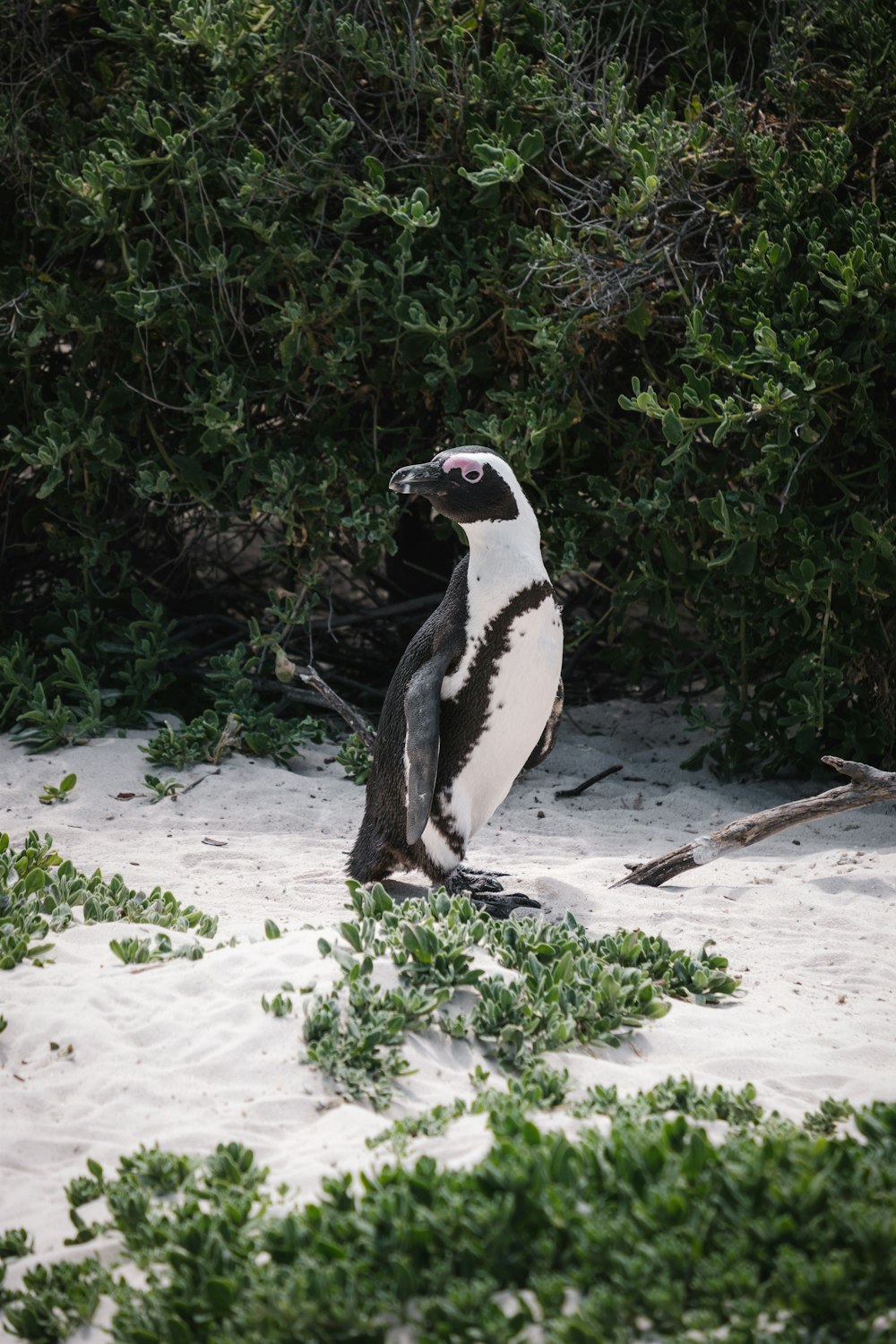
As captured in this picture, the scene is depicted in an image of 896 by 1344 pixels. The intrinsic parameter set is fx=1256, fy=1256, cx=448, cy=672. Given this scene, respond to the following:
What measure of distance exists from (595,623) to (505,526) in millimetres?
1855

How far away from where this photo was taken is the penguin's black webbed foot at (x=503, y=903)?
150 inches

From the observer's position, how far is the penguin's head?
3.71m

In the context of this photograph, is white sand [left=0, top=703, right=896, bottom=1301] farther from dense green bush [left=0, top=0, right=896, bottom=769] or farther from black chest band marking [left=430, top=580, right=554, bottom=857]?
dense green bush [left=0, top=0, right=896, bottom=769]

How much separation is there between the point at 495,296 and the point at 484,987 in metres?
3.61

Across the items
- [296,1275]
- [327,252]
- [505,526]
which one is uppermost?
[327,252]

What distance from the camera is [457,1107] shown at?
2465 millimetres

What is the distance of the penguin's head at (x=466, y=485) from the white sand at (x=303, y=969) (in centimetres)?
125

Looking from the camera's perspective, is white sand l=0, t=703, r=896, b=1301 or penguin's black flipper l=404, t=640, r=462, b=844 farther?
penguin's black flipper l=404, t=640, r=462, b=844

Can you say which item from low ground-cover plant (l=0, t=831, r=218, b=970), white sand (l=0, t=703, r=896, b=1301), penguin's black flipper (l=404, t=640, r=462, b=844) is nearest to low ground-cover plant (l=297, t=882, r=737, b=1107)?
white sand (l=0, t=703, r=896, b=1301)

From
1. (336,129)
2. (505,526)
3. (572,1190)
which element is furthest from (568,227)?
(572,1190)

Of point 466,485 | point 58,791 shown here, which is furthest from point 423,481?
point 58,791

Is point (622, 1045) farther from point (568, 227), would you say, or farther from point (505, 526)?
point (568, 227)

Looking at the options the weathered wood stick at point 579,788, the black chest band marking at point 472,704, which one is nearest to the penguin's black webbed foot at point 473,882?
the black chest band marking at point 472,704

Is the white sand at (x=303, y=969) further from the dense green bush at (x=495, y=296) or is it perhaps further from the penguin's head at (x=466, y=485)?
the penguin's head at (x=466, y=485)
